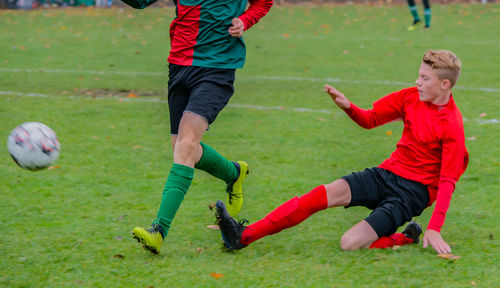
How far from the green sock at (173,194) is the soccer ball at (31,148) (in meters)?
0.77

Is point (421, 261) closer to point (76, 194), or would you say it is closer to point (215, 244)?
point (215, 244)

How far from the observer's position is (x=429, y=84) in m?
4.14

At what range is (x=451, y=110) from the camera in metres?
4.19

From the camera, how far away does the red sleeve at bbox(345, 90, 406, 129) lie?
4369 mm

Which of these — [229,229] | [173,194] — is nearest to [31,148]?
[173,194]

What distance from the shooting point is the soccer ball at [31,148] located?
4203 millimetres

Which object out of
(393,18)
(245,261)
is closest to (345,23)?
(393,18)

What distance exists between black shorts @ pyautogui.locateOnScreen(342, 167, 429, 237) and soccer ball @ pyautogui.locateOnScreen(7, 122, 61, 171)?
1844 mm

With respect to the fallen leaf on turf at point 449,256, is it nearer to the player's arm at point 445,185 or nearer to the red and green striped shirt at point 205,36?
the player's arm at point 445,185

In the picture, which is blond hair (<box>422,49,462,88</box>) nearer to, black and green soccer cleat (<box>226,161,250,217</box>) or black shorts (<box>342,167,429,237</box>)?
black shorts (<box>342,167,429,237</box>)

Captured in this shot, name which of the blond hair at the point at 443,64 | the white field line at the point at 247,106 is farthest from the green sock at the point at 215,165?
the white field line at the point at 247,106

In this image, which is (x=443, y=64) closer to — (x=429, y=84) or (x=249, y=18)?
(x=429, y=84)

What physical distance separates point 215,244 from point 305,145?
2896 millimetres

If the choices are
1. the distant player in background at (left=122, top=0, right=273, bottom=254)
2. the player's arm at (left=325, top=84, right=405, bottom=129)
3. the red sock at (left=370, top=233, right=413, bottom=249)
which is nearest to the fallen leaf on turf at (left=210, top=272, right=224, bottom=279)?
the distant player in background at (left=122, top=0, right=273, bottom=254)
